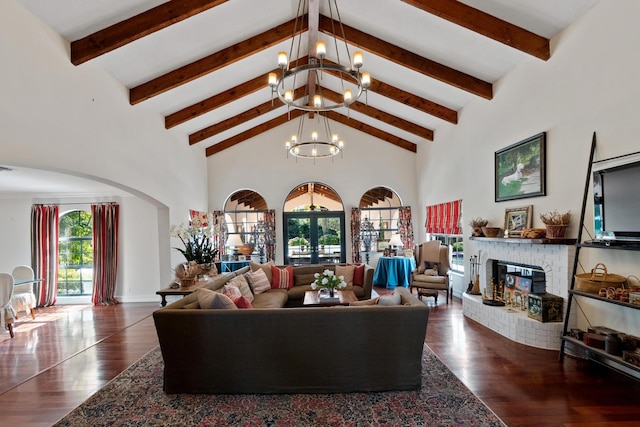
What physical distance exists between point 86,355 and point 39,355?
613 mm

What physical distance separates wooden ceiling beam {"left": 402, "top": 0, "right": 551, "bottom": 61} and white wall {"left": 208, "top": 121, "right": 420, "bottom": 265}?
5.09 metres

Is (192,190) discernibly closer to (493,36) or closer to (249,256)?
(249,256)

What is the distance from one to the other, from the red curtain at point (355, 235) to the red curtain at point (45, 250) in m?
6.74

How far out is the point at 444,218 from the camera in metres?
7.40

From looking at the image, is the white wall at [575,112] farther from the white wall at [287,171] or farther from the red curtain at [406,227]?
the white wall at [287,171]

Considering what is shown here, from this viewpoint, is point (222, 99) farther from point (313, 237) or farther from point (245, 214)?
point (313, 237)

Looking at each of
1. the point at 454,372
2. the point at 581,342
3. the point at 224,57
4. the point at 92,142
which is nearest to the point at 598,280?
the point at 581,342

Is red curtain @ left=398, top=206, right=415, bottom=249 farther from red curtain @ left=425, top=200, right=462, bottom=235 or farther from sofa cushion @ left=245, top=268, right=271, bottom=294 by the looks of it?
sofa cushion @ left=245, top=268, right=271, bottom=294

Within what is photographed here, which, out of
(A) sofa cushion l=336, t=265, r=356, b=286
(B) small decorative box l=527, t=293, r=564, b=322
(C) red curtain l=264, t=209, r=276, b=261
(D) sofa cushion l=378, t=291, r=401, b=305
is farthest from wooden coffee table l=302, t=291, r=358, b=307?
(C) red curtain l=264, t=209, r=276, b=261

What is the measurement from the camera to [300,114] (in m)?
8.80

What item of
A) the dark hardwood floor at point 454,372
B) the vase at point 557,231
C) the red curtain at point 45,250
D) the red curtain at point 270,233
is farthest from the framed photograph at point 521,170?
the red curtain at point 45,250

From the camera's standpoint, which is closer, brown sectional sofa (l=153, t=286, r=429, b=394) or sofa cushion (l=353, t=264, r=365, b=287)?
brown sectional sofa (l=153, t=286, r=429, b=394)

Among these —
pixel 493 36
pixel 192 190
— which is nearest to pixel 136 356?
pixel 192 190

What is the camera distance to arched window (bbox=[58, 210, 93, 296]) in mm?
7359
